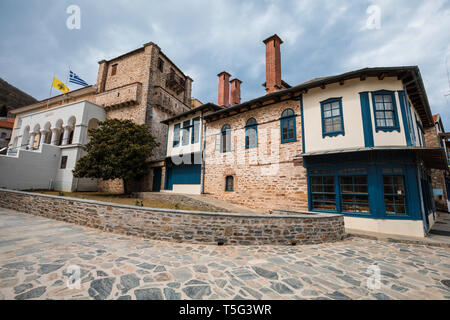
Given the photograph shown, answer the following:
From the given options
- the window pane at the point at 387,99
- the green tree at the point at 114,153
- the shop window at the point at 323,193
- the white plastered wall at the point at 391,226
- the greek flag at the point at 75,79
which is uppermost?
the greek flag at the point at 75,79

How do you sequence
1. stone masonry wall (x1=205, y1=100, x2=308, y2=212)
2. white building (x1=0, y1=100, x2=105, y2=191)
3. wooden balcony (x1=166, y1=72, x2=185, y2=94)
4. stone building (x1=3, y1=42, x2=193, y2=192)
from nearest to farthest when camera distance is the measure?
stone masonry wall (x1=205, y1=100, x2=308, y2=212) → white building (x1=0, y1=100, x2=105, y2=191) → stone building (x1=3, y1=42, x2=193, y2=192) → wooden balcony (x1=166, y1=72, x2=185, y2=94)

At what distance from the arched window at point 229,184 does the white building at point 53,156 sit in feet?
50.3

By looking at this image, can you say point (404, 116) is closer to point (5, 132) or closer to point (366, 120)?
point (366, 120)

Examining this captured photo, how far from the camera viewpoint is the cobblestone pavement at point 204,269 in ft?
10.00

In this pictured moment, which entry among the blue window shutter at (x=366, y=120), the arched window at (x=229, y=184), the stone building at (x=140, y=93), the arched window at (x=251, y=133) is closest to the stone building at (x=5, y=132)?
the stone building at (x=140, y=93)

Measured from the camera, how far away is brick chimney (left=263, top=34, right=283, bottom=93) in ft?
42.3

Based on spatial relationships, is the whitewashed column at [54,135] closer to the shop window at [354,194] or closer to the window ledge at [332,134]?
the window ledge at [332,134]

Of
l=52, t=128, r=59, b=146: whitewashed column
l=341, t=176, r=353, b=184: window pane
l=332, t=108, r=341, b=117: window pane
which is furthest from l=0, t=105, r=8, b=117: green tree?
l=341, t=176, r=353, b=184: window pane

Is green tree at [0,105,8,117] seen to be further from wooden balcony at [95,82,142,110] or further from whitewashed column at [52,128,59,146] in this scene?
wooden balcony at [95,82,142,110]

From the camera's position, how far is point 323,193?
8.95 meters

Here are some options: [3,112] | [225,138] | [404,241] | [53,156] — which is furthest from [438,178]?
[3,112]

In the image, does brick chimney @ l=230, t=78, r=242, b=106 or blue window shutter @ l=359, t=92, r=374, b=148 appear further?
brick chimney @ l=230, t=78, r=242, b=106

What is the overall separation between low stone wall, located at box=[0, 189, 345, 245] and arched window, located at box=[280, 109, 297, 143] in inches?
193
